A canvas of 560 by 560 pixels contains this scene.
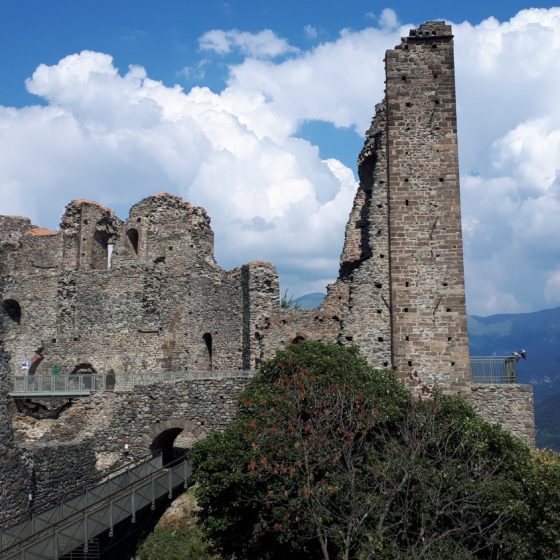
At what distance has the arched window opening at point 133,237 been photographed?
130 feet

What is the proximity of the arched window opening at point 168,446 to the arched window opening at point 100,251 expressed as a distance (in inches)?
584

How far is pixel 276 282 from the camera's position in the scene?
115 ft

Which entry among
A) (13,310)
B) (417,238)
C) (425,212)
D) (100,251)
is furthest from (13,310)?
(425,212)

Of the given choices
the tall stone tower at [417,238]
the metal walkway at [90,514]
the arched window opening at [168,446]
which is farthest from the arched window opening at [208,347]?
the tall stone tower at [417,238]

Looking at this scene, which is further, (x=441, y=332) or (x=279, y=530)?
(x=441, y=332)

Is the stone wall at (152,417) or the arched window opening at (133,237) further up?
the arched window opening at (133,237)

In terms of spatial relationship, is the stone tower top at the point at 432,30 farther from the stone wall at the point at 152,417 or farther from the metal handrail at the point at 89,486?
the metal handrail at the point at 89,486

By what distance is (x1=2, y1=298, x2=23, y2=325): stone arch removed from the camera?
133 feet

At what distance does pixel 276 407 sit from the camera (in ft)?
64.3

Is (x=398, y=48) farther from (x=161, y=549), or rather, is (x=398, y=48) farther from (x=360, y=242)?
(x=161, y=549)

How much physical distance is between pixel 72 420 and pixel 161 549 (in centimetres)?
705

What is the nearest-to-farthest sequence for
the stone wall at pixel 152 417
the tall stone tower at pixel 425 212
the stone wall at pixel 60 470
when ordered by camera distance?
the stone wall at pixel 60 470 < the tall stone tower at pixel 425 212 < the stone wall at pixel 152 417

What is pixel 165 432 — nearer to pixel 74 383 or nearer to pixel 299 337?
pixel 74 383

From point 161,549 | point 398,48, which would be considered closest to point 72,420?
point 161,549
